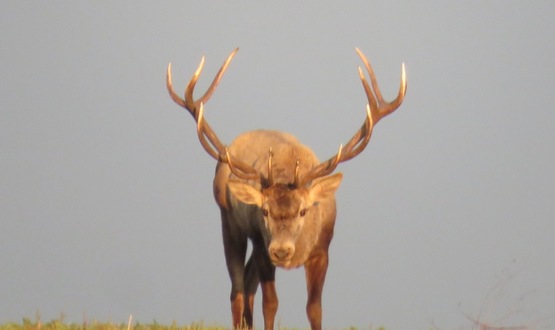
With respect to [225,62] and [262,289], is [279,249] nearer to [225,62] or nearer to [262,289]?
[262,289]

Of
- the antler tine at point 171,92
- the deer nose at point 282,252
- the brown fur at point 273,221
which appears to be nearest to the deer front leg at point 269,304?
the brown fur at point 273,221

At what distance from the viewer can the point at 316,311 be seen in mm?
13062

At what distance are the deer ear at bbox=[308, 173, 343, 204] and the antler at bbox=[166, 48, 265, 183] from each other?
1.82 ft

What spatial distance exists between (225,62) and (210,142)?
1.18m

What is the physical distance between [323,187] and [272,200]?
66cm

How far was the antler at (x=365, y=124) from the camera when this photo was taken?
13133mm

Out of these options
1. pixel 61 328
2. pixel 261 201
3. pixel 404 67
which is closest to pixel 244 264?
pixel 261 201

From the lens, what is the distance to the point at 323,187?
42.3 feet

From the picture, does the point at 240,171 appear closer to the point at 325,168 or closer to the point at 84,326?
the point at 325,168

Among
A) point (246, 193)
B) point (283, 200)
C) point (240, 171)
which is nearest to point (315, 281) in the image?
point (283, 200)

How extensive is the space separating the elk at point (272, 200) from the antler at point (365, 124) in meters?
0.01

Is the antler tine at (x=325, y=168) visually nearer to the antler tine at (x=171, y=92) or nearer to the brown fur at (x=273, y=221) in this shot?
the brown fur at (x=273, y=221)

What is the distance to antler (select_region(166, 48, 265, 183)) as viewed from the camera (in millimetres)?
13297

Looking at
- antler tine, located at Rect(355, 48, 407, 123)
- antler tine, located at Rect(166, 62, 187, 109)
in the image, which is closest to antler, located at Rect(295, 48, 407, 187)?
antler tine, located at Rect(355, 48, 407, 123)
